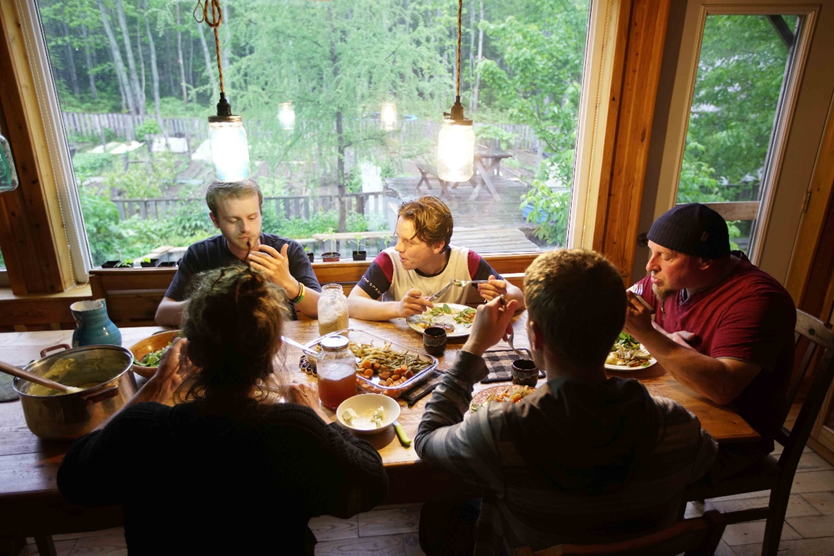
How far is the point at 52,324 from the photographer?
2781mm

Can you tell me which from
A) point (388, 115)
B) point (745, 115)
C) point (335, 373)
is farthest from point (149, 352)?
point (745, 115)

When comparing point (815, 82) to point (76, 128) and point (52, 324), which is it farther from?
point (52, 324)

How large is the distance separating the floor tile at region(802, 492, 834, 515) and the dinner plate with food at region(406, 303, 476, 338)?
6.19 ft

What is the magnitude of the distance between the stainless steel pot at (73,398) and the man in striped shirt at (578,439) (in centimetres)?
92

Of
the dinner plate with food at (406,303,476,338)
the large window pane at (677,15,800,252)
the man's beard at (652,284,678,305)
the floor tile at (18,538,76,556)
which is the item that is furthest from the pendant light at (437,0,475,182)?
the floor tile at (18,538,76,556)

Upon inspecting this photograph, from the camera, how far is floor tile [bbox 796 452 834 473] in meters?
2.62

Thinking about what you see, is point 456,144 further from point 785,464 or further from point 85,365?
point 785,464

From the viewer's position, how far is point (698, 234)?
5.71 feet

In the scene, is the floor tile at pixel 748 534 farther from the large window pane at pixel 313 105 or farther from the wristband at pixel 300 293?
the wristband at pixel 300 293

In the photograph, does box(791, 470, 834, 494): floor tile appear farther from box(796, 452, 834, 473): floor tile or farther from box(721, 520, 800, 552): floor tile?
box(721, 520, 800, 552): floor tile

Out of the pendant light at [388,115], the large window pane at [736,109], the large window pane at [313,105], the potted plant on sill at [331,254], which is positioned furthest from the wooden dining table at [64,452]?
the large window pane at [736,109]

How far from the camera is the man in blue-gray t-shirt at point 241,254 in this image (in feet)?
7.05

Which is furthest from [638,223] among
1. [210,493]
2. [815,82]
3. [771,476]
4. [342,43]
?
[210,493]

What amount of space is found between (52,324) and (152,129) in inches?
47.9
